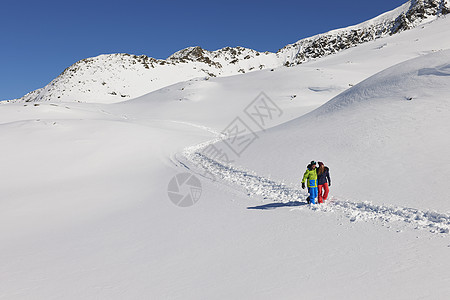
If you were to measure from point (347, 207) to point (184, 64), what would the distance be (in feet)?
362

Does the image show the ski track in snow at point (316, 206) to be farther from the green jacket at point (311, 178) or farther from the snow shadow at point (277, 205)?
the green jacket at point (311, 178)

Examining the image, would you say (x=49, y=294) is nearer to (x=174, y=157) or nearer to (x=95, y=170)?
(x=95, y=170)

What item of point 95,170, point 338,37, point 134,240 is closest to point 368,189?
point 134,240

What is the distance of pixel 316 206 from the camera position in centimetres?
849

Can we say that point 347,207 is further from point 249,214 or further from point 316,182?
point 249,214

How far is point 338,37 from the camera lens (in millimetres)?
150125

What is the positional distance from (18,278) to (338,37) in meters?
171

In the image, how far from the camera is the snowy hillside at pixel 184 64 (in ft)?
277

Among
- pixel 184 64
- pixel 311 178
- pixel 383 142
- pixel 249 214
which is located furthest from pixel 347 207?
pixel 184 64

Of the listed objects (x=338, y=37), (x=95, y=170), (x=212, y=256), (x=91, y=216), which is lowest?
(x=212, y=256)

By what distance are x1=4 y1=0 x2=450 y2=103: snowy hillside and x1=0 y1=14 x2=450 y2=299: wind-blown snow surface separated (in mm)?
66890

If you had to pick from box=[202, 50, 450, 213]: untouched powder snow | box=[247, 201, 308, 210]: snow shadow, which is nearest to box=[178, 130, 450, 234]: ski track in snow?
box=[247, 201, 308, 210]: snow shadow

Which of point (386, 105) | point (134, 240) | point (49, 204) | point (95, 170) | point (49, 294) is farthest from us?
Answer: point (95, 170)

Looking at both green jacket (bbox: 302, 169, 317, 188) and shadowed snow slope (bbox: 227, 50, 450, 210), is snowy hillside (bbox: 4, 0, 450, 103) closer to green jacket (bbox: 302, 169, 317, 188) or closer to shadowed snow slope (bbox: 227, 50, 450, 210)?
shadowed snow slope (bbox: 227, 50, 450, 210)
